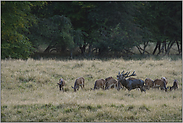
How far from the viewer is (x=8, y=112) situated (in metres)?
7.14

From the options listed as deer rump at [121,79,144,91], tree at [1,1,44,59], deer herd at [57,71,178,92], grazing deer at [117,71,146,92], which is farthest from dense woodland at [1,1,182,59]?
deer rump at [121,79,144,91]

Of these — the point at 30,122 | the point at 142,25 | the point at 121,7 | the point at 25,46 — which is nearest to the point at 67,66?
the point at 25,46

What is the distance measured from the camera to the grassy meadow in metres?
6.71

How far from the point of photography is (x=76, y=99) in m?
8.34

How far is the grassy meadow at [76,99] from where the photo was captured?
6707 mm

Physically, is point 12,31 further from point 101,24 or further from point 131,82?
point 131,82

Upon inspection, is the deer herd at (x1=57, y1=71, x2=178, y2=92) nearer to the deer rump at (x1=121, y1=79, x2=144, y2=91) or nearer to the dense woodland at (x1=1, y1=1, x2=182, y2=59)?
the deer rump at (x1=121, y1=79, x2=144, y2=91)

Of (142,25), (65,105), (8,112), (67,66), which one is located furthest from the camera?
(142,25)

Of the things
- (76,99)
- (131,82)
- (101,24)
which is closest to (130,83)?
(131,82)

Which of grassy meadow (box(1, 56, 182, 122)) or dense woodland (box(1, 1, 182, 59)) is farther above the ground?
dense woodland (box(1, 1, 182, 59))

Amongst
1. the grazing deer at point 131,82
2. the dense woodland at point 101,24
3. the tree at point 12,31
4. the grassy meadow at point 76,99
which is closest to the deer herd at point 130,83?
the grazing deer at point 131,82

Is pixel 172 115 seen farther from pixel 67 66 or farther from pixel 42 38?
pixel 42 38

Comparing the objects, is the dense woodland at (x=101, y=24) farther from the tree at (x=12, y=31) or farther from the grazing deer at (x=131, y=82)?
the grazing deer at (x=131, y=82)

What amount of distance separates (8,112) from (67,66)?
9.40 metres
